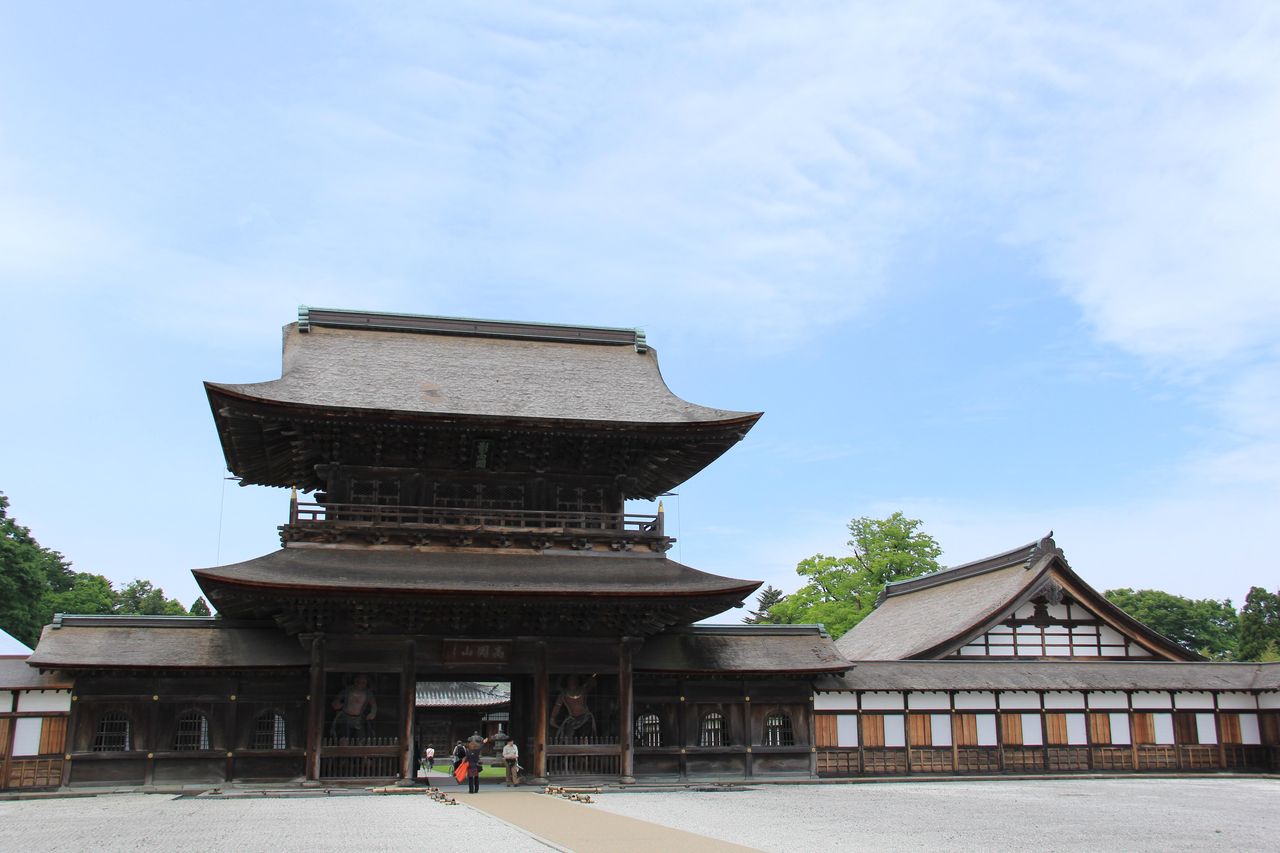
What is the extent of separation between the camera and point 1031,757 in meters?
31.5

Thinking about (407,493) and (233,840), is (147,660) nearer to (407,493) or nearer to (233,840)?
(407,493)

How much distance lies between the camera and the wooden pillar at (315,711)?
25.1 meters

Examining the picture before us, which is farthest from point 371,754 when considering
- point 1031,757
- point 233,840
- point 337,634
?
point 1031,757

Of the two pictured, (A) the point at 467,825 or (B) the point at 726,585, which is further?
(B) the point at 726,585

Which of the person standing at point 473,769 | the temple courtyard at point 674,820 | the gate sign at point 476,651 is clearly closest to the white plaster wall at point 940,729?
the temple courtyard at point 674,820

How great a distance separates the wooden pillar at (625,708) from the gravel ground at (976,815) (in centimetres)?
218

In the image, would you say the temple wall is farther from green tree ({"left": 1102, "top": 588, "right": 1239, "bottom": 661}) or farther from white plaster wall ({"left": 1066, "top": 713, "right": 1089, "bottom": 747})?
green tree ({"left": 1102, "top": 588, "right": 1239, "bottom": 661})

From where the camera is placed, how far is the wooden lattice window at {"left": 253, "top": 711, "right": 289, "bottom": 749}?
2631 centimetres

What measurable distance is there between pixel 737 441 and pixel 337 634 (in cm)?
1117

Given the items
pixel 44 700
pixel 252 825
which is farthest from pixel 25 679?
pixel 252 825

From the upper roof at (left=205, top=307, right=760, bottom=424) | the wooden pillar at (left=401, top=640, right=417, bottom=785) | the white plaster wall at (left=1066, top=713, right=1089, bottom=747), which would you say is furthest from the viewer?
the white plaster wall at (left=1066, top=713, right=1089, bottom=747)

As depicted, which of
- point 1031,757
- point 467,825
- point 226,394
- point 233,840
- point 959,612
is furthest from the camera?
point 959,612

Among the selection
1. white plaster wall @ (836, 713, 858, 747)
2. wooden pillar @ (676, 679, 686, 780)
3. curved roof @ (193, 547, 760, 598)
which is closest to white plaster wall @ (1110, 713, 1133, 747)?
white plaster wall @ (836, 713, 858, 747)

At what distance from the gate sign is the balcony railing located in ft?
8.26
